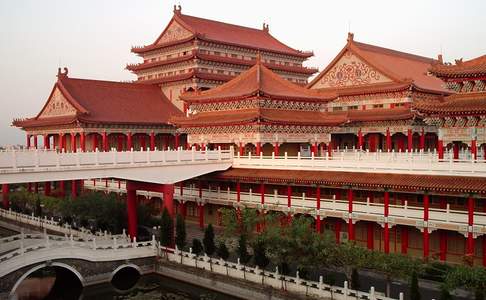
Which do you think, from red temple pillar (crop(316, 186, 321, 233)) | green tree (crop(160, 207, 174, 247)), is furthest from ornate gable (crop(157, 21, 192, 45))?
red temple pillar (crop(316, 186, 321, 233))

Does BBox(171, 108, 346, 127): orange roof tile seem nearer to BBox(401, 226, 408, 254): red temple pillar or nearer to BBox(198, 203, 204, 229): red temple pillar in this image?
BBox(198, 203, 204, 229): red temple pillar

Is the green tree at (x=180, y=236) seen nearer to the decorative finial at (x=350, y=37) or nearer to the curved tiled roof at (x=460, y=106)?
the curved tiled roof at (x=460, y=106)

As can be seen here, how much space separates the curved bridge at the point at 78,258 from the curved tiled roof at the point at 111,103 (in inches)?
791

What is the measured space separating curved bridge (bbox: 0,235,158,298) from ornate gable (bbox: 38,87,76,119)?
21.2 metres

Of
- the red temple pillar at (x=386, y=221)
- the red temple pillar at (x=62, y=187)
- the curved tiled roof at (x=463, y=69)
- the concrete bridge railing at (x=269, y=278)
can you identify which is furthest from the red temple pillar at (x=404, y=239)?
the red temple pillar at (x=62, y=187)

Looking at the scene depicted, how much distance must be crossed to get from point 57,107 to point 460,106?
38.7 m

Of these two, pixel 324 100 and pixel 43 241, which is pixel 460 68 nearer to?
pixel 324 100

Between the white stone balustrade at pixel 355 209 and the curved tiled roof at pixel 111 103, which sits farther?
the curved tiled roof at pixel 111 103

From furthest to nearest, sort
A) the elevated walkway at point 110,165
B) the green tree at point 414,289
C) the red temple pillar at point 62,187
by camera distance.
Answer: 1. the red temple pillar at point 62,187
2. the elevated walkway at point 110,165
3. the green tree at point 414,289

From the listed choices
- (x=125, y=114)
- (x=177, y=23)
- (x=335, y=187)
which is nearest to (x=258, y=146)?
(x=335, y=187)

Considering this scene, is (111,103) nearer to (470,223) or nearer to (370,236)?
(370,236)

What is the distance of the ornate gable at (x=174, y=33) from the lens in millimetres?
61422

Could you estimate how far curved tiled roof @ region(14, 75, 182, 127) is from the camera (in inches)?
2049

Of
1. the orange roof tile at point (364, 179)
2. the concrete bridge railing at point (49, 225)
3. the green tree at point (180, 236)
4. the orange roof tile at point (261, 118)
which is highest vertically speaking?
the orange roof tile at point (261, 118)
